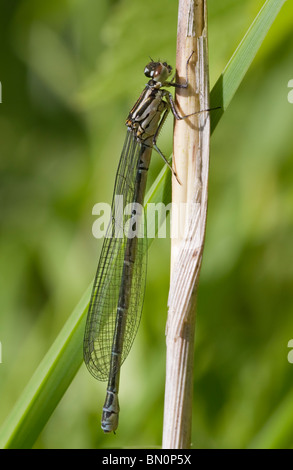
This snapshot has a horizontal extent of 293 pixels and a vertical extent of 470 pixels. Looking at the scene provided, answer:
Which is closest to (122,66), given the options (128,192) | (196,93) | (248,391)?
(128,192)

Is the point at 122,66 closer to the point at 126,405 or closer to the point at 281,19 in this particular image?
the point at 281,19

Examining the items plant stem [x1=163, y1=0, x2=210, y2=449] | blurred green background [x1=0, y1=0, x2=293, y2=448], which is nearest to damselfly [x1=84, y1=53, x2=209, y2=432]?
blurred green background [x1=0, y1=0, x2=293, y2=448]

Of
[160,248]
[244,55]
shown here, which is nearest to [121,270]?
[160,248]

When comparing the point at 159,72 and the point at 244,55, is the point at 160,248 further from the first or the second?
the point at 244,55

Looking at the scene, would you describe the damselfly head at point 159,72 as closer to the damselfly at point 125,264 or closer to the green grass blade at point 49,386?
the damselfly at point 125,264

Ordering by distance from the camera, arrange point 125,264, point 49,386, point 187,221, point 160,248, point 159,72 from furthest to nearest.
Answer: point 160,248 → point 125,264 → point 159,72 → point 49,386 → point 187,221

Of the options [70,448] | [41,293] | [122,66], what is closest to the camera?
[122,66]

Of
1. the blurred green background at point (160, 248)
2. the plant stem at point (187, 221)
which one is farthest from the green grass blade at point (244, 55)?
the blurred green background at point (160, 248)
